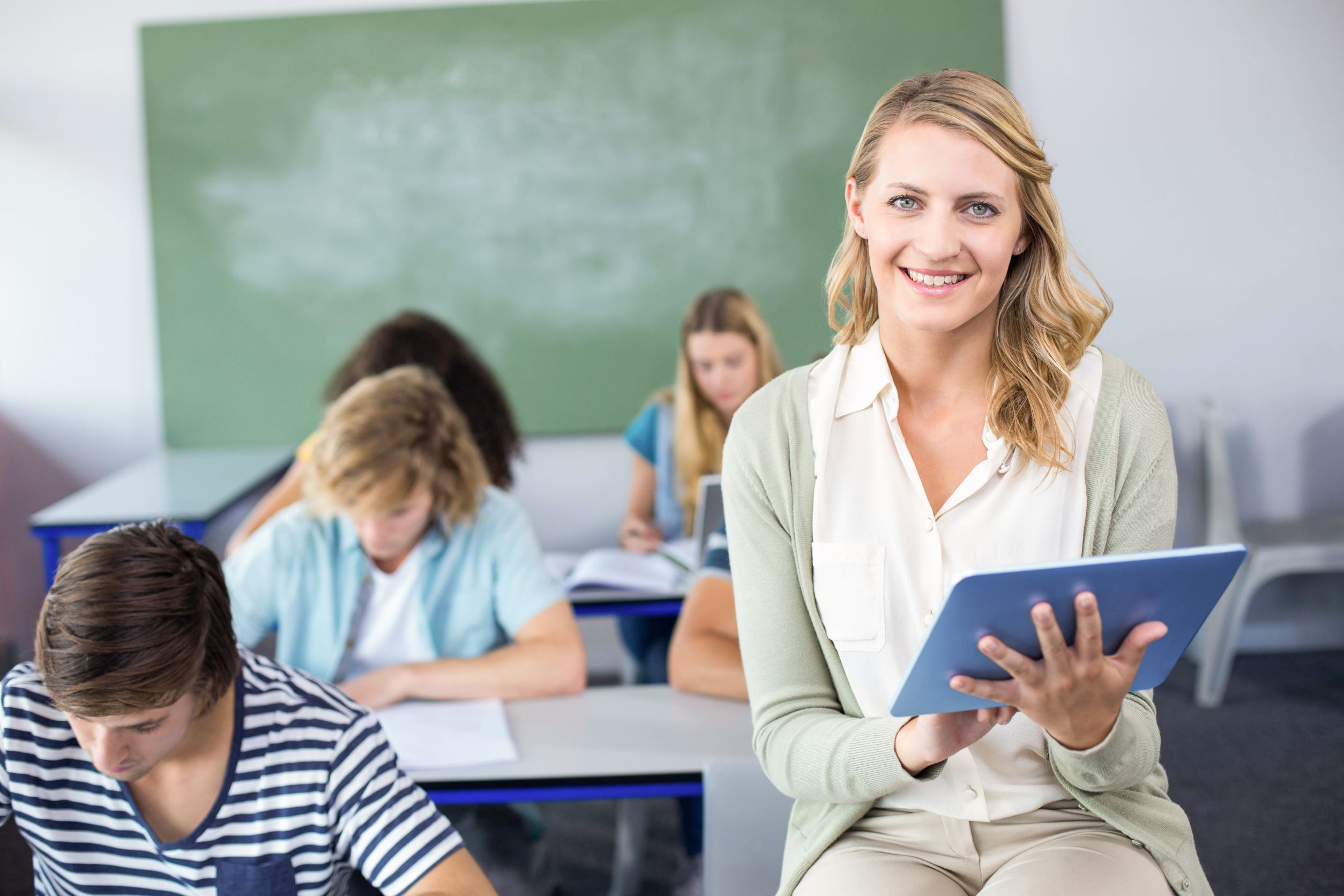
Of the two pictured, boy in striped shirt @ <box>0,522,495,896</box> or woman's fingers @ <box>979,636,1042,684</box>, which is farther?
boy in striped shirt @ <box>0,522,495,896</box>

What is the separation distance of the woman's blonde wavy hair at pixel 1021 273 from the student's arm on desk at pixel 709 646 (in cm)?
81

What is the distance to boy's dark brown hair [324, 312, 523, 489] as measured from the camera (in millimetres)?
2861

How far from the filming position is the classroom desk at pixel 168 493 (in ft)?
9.96

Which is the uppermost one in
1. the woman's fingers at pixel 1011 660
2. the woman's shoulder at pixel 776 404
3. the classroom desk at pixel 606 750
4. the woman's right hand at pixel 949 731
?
the woman's shoulder at pixel 776 404

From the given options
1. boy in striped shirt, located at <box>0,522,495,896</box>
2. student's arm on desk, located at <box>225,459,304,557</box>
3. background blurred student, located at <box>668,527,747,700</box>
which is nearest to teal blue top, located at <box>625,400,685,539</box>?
student's arm on desk, located at <box>225,459,304,557</box>

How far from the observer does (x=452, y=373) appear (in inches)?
114

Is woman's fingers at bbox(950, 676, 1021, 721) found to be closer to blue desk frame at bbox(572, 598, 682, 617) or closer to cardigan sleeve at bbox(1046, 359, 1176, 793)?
cardigan sleeve at bbox(1046, 359, 1176, 793)

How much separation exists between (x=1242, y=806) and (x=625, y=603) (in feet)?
5.42

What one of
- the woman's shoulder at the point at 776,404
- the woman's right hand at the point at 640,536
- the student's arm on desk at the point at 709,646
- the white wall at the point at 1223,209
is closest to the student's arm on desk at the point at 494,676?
the student's arm on desk at the point at 709,646

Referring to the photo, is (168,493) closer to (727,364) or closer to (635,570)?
(635,570)

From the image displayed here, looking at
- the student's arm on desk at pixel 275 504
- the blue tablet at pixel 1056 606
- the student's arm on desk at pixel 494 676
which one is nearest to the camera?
the blue tablet at pixel 1056 606

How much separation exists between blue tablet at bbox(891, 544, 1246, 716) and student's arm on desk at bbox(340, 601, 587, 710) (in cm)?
105

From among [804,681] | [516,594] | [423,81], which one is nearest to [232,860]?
[804,681]

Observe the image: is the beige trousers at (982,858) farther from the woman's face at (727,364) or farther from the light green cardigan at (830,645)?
the woman's face at (727,364)
